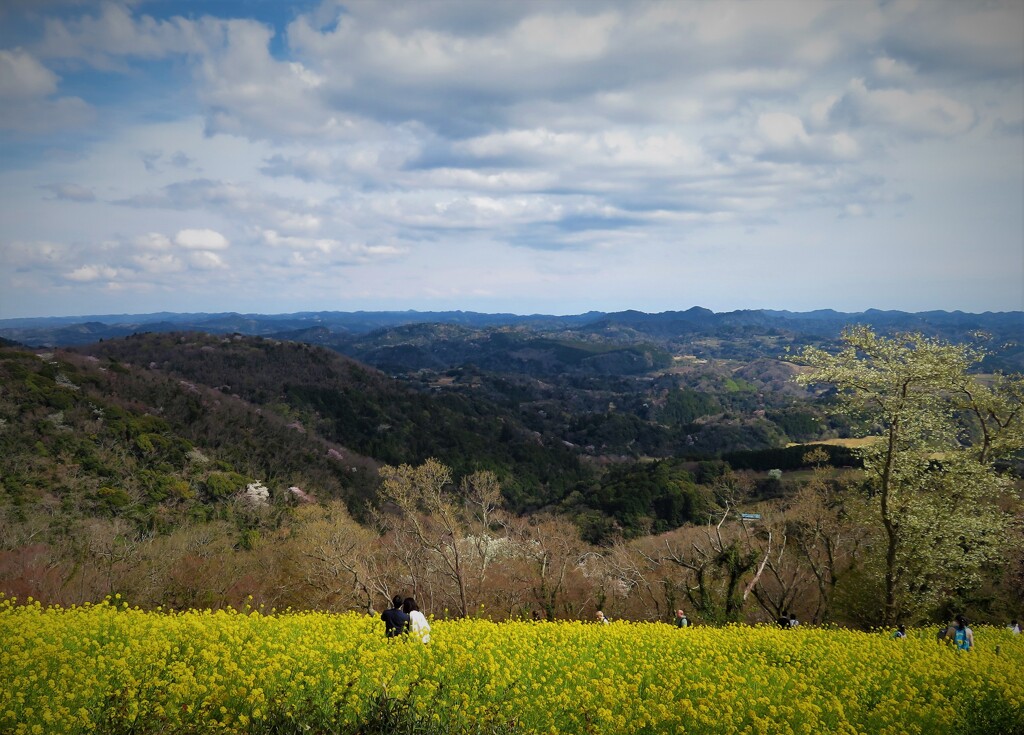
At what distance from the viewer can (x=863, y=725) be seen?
369 inches

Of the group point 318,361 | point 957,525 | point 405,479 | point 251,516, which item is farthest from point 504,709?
point 318,361

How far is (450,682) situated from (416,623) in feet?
8.38

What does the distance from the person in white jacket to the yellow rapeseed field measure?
0.86ft

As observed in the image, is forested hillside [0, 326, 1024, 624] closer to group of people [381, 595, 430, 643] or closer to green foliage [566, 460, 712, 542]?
green foliage [566, 460, 712, 542]

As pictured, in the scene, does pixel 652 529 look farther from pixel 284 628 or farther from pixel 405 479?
pixel 284 628

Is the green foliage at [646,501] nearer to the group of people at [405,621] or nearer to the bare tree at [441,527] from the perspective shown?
the bare tree at [441,527]

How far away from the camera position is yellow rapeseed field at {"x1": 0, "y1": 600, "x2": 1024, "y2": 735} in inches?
307

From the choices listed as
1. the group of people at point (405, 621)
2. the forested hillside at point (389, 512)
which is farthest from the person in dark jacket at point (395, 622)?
the forested hillside at point (389, 512)

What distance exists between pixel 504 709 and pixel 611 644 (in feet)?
17.4

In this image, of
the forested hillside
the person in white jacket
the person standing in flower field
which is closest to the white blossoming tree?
the forested hillside

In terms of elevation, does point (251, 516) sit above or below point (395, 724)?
below

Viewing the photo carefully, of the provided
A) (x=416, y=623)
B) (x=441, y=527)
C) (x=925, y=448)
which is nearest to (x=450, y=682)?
(x=416, y=623)

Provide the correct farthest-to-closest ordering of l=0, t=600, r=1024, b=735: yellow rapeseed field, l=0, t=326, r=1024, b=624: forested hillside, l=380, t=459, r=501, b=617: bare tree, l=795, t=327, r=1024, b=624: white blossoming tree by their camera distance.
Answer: l=380, t=459, r=501, b=617: bare tree < l=0, t=326, r=1024, b=624: forested hillside < l=795, t=327, r=1024, b=624: white blossoming tree < l=0, t=600, r=1024, b=735: yellow rapeseed field

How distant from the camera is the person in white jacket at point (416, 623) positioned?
445 inches
